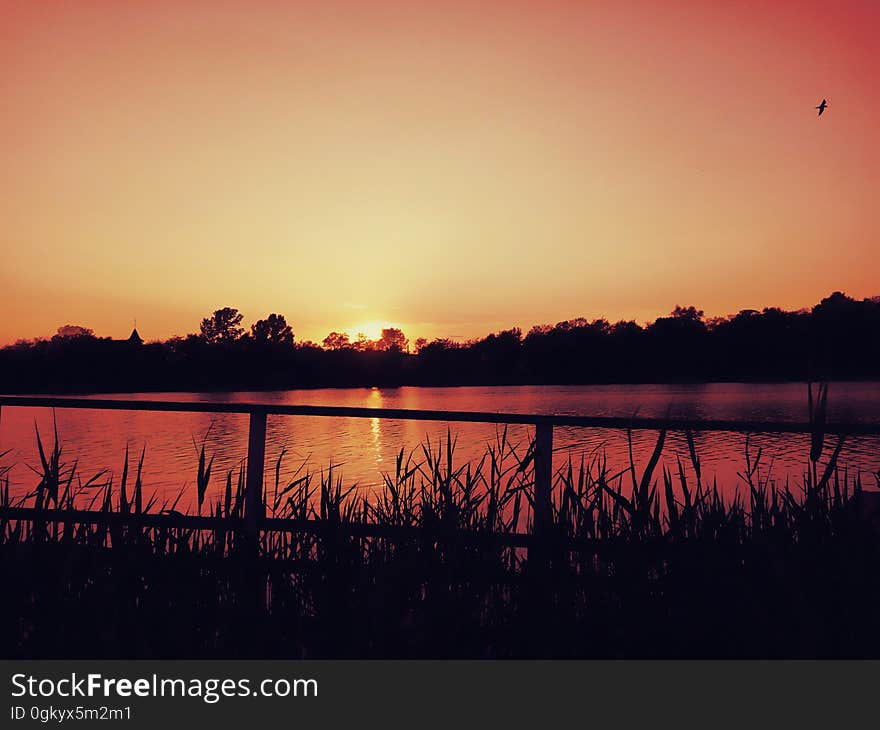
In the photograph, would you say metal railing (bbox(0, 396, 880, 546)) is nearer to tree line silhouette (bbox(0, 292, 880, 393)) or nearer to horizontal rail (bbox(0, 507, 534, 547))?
horizontal rail (bbox(0, 507, 534, 547))

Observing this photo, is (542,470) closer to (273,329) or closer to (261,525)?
(261,525)

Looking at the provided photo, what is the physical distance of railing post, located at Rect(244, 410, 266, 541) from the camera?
16.1ft

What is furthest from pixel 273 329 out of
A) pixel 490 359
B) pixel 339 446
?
pixel 339 446

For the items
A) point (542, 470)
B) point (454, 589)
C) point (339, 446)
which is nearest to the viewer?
point (454, 589)

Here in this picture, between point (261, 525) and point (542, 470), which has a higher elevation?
point (542, 470)

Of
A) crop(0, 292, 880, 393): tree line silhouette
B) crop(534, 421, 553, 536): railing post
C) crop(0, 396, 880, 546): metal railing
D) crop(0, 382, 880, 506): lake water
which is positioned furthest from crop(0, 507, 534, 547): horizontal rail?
crop(0, 292, 880, 393): tree line silhouette

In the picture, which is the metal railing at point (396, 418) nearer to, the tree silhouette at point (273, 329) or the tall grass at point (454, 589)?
the tall grass at point (454, 589)

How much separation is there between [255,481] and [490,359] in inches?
5802

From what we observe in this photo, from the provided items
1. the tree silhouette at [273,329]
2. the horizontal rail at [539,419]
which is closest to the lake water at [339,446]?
the horizontal rail at [539,419]

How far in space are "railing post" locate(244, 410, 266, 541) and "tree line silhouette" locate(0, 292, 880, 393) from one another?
118m

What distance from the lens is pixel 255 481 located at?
498 centimetres

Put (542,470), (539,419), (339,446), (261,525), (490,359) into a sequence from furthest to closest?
(490,359), (339,446), (261,525), (542,470), (539,419)

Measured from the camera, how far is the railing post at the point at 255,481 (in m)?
4.92

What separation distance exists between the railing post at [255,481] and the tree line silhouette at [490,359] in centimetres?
11830
